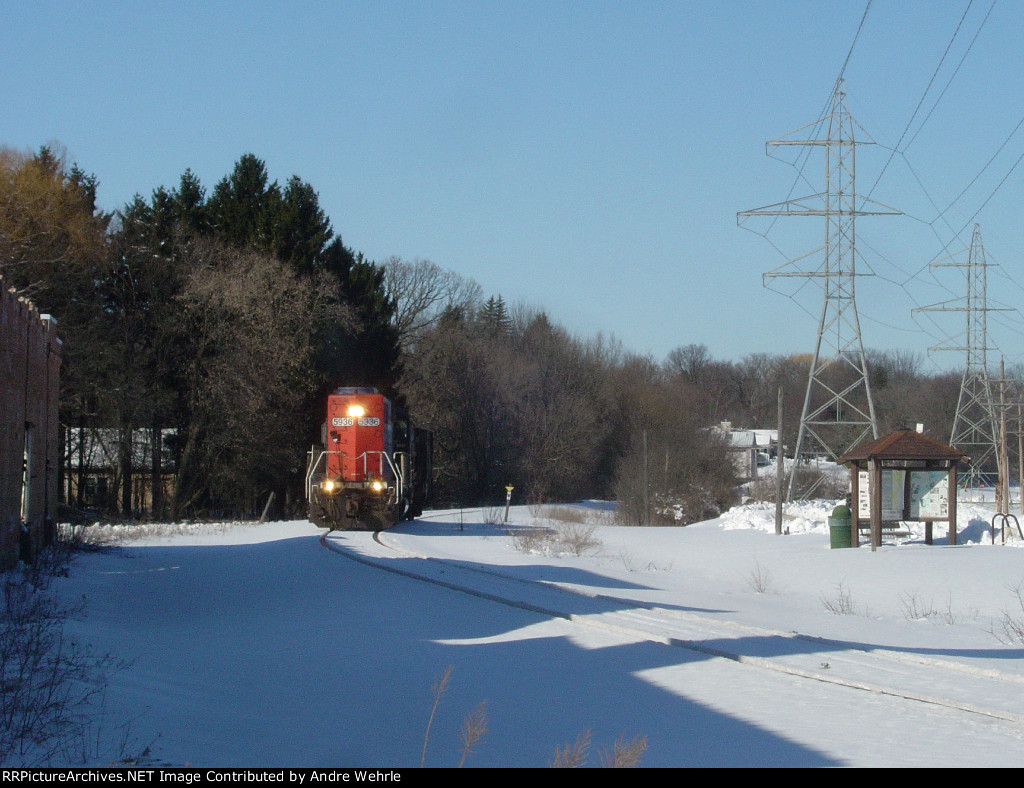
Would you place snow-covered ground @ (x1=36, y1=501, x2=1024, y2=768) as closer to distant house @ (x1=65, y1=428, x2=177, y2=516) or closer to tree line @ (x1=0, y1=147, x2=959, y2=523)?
tree line @ (x1=0, y1=147, x2=959, y2=523)

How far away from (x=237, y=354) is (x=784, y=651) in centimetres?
3723

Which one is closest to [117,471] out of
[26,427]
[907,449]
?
[26,427]

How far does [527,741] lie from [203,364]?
39734mm

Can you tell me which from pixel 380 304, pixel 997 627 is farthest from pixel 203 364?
pixel 997 627

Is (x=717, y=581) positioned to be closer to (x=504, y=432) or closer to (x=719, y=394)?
(x=504, y=432)

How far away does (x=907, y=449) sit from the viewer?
2544cm

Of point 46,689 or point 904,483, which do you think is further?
point 904,483

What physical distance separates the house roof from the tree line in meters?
4.17

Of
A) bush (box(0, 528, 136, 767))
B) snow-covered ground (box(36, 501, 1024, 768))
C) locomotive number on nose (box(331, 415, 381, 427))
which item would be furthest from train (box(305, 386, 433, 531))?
bush (box(0, 528, 136, 767))

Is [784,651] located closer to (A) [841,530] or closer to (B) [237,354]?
(A) [841,530]

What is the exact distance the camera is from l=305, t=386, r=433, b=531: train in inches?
1110

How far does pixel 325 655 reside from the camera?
32.2 ft

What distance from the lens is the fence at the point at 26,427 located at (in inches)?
613

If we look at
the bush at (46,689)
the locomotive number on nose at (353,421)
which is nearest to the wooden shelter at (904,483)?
the locomotive number on nose at (353,421)
